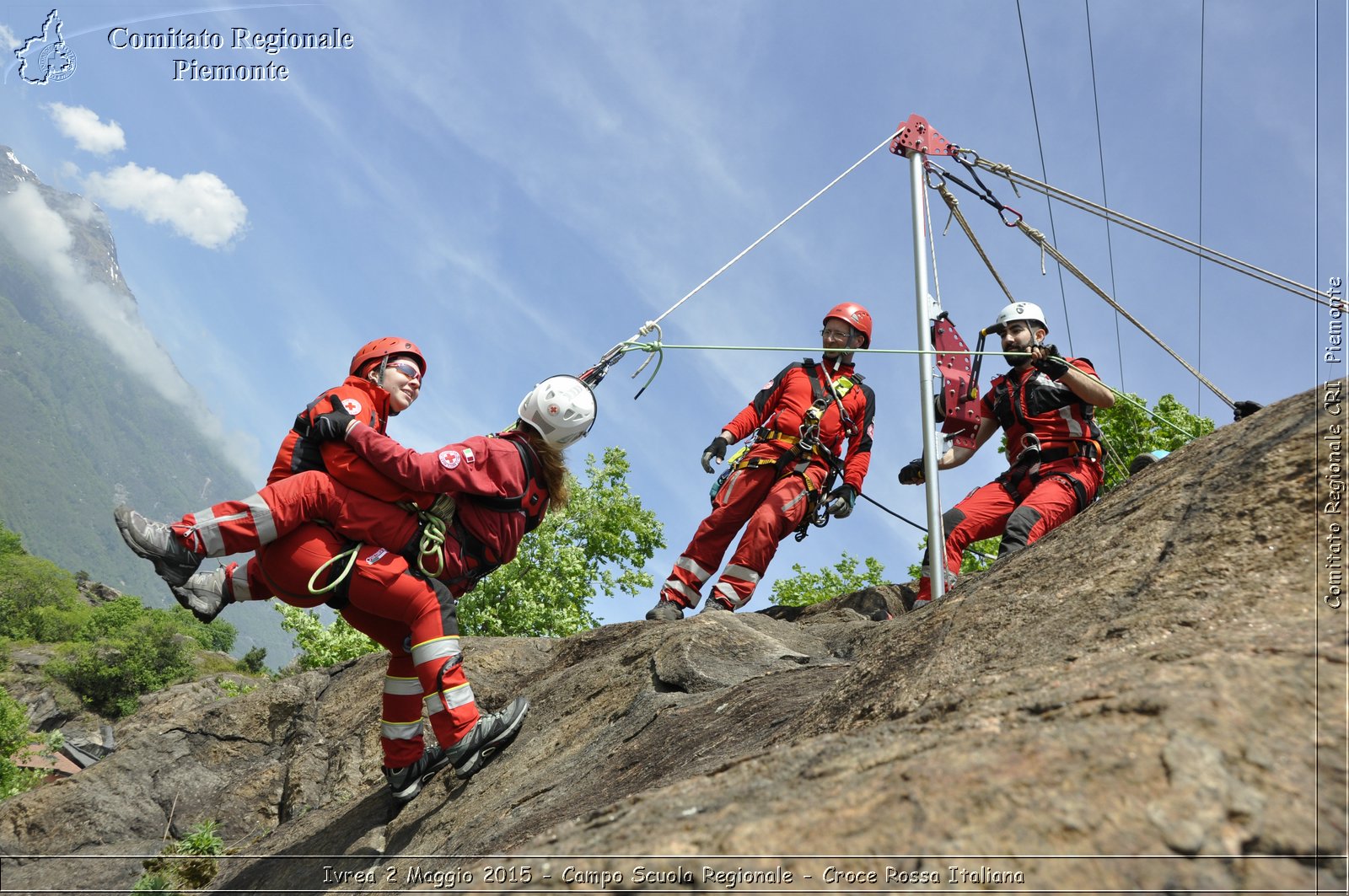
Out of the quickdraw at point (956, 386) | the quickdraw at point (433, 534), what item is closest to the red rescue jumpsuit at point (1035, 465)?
the quickdraw at point (956, 386)

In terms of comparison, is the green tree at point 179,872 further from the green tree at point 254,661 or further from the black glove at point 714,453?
the green tree at point 254,661

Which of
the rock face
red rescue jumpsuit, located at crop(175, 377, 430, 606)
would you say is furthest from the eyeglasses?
the rock face

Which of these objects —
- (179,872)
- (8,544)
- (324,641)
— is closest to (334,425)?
(179,872)

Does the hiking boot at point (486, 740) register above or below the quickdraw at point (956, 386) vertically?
below

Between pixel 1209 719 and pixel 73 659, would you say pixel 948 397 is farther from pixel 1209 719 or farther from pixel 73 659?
pixel 73 659

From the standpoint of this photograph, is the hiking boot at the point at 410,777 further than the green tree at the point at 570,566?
No

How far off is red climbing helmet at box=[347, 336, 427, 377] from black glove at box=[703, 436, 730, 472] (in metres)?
3.19

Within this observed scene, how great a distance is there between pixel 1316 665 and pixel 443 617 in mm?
4325

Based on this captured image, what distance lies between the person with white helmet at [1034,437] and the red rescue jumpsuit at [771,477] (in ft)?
3.62

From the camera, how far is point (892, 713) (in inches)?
125

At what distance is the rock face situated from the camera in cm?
187

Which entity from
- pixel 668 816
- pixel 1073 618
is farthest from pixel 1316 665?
pixel 668 816

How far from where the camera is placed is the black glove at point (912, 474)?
8469 millimetres

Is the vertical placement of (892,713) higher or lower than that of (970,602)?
lower
